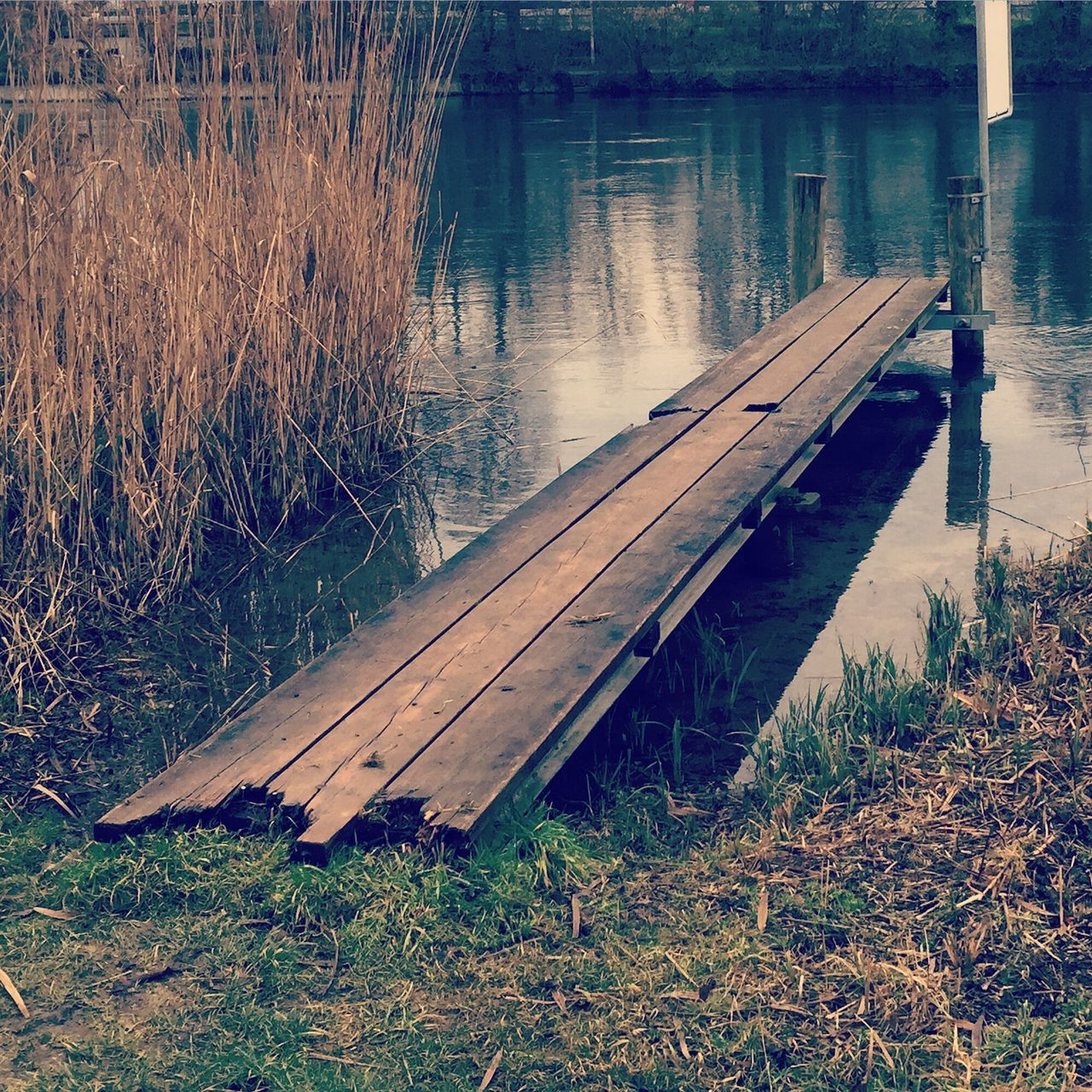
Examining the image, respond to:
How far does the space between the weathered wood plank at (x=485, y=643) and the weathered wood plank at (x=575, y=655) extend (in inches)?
1.0

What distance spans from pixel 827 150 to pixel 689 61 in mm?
10034

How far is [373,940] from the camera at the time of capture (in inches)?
123

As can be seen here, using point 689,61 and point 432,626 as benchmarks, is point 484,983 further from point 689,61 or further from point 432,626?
point 689,61

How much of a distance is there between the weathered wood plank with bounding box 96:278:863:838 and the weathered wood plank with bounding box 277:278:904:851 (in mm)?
54

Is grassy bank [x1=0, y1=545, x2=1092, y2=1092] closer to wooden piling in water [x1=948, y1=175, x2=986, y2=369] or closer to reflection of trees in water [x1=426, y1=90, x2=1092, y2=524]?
reflection of trees in water [x1=426, y1=90, x2=1092, y2=524]

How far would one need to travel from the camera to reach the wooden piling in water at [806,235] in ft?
27.6

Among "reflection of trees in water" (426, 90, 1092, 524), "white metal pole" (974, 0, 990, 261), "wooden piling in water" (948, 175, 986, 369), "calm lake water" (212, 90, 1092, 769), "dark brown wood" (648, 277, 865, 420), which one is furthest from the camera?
"reflection of trees in water" (426, 90, 1092, 524)

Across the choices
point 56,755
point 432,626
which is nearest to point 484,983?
point 432,626

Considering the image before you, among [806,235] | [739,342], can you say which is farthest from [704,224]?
[739,342]

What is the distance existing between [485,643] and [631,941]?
110 cm

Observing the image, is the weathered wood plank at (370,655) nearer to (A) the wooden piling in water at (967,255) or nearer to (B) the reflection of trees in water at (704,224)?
(B) the reflection of trees in water at (704,224)

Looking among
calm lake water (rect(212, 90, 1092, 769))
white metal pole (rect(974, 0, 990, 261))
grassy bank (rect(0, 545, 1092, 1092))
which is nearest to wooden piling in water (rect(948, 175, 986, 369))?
white metal pole (rect(974, 0, 990, 261))

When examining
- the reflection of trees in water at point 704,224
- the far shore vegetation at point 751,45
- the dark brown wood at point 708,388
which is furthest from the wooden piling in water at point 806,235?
the far shore vegetation at point 751,45

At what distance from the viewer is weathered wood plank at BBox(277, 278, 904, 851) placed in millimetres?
3445
